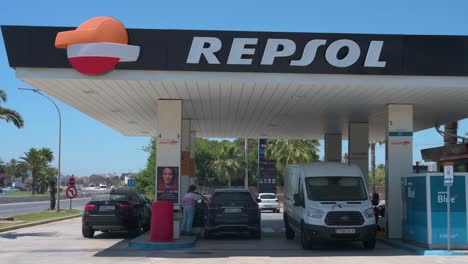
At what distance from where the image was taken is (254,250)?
53.7ft

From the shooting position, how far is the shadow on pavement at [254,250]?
15266 mm

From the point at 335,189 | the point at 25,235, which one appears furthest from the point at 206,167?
the point at 335,189

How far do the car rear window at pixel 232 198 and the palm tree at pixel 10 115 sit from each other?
1370 centimetres

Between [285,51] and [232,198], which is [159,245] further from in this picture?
[285,51]

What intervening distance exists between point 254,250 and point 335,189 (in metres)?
2.94

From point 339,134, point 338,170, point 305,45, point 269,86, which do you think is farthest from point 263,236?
point 339,134

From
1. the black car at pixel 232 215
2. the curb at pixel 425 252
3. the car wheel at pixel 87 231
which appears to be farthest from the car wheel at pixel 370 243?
the car wheel at pixel 87 231

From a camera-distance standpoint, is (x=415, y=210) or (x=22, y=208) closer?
(x=415, y=210)

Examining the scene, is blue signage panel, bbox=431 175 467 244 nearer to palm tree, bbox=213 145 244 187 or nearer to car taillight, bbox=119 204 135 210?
car taillight, bbox=119 204 135 210

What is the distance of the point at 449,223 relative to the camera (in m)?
15.6

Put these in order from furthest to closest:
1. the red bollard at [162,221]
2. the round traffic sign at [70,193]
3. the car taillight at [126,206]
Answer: the round traffic sign at [70,193]
the car taillight at [126,206]
the red bollard at [162,221]

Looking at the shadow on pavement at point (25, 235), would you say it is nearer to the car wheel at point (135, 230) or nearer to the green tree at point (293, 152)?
the car wheel at point (135, 230)

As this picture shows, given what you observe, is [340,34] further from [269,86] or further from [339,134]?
[339,134]

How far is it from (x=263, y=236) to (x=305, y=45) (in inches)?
326
